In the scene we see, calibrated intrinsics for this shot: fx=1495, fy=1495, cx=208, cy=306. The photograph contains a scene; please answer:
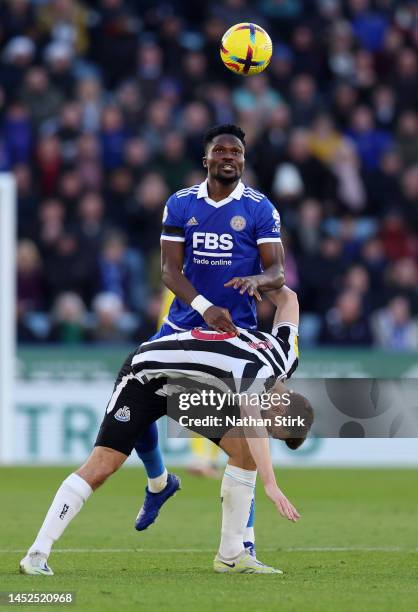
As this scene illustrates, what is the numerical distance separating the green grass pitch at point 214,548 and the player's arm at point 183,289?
4.61 feet

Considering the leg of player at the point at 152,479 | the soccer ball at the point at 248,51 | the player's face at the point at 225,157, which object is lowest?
the leg of player at the point at 152,479

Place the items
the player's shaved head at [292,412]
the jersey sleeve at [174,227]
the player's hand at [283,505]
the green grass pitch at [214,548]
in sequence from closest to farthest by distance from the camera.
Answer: the green grass pitch at [214,548], the player's hand at [283,505], the player's shaved head at [292,412], the jersey sleeve at [174,227]

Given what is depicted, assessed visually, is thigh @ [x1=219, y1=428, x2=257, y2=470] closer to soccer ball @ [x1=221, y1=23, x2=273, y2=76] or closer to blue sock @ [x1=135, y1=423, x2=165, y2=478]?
blue sock @ [x1=135, y1=423, x2=165, y2=478]

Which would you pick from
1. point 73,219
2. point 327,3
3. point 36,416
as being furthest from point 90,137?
point 327,3

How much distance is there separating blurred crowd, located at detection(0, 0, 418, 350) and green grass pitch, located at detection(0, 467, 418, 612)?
269cm

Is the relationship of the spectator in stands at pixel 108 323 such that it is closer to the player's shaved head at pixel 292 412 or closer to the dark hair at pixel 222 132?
the dark hair at pixel 222 132

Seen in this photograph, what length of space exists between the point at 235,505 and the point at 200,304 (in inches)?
46.3

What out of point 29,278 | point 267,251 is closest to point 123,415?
point 267,251

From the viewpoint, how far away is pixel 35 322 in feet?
60.6

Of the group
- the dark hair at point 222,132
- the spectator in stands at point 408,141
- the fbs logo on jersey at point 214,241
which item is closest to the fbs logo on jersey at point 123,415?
the fbs logo on jersey at point 214,241

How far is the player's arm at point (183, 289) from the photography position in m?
8.16

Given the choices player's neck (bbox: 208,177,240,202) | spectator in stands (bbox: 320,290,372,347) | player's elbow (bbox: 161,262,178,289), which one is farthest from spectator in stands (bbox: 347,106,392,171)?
player's elbow (bbox: 161,262,178,289)

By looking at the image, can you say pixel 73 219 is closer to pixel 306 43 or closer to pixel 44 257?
pixel 44 257

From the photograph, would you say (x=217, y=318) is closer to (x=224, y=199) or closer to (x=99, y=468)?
(x=224, y=199)
